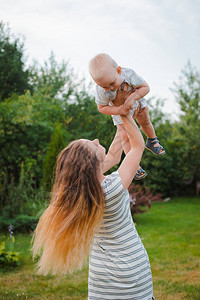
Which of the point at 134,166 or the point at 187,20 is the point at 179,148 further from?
the point at 134,166

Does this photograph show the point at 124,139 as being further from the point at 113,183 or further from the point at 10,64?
the point at 10,64

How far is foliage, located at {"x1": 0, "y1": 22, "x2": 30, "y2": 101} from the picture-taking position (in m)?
10.9

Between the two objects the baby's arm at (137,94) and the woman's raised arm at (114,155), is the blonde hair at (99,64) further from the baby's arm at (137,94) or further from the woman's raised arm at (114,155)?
the woman's raised arm at (114,155)

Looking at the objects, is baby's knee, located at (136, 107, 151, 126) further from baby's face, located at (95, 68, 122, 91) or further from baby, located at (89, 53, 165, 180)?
baby's face, located at (95, 68, 122, 91)

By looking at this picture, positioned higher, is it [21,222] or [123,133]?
[123,133]

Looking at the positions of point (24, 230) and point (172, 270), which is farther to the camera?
point (24, 230)

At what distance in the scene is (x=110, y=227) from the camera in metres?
1.64

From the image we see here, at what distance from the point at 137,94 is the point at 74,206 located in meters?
0.78

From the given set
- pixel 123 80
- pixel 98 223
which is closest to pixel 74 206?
pixel 98 223

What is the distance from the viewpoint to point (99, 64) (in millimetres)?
1714

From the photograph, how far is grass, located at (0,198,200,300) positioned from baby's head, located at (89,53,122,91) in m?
2.65

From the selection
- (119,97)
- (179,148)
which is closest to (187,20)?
(119,97)

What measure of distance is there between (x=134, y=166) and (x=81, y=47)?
144cm

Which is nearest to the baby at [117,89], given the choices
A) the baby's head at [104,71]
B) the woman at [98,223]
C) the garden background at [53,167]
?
the baby's head at [104,71]
